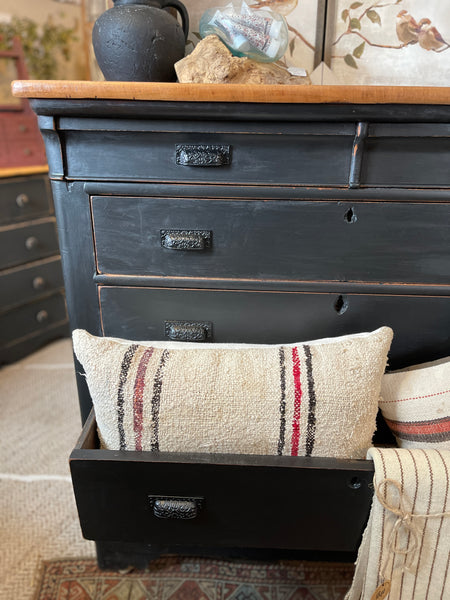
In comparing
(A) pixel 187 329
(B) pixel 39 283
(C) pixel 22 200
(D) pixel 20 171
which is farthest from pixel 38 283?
(A) pixel 187 329

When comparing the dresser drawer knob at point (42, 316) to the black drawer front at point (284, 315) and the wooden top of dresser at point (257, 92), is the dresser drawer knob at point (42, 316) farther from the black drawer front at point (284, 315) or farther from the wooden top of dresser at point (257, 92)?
the wooden top of dresser at point (257, 92)

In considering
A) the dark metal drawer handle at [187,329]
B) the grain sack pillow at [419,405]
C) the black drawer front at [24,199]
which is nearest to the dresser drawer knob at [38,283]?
the black drawer front at [24,199]

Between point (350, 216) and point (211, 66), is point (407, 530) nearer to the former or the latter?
point (350, 216)

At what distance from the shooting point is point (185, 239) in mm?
858

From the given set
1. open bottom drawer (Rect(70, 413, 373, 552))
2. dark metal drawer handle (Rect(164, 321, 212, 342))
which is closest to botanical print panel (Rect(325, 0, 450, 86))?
dark metal drawer handle (Rect(164, 321, 212, 342))

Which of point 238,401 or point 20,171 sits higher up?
point 20,171

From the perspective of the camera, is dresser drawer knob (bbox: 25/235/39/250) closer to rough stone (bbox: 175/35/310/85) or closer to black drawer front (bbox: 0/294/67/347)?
black drawer front (bbox: 0/294/67/347)

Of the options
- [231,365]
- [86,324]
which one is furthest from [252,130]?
[86,324]

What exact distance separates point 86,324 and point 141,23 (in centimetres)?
59

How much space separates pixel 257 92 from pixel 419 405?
2.02ft

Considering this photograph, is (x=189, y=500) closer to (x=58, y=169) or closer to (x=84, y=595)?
(x=84, y=595)

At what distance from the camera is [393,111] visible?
29.7 inches

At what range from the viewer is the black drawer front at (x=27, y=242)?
5.42 ft

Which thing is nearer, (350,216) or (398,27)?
(350,216)
